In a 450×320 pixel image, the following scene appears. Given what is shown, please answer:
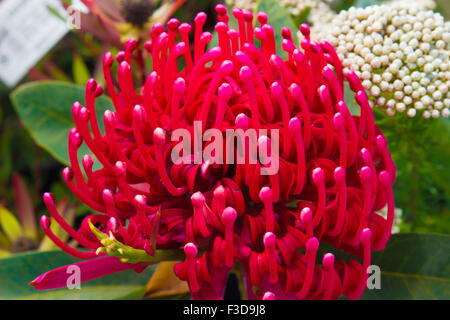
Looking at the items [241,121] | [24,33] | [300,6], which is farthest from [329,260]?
[24,33]

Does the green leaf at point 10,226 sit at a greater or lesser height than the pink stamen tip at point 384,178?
lesser

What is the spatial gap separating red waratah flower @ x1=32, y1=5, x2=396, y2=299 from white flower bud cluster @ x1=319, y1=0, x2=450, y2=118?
5 centimetres

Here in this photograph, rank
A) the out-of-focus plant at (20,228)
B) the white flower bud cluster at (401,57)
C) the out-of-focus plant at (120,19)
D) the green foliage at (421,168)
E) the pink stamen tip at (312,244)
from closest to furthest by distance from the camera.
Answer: the pink stamen tip at (312,244) < the white flower bud cluster at (401,57) < the green foliage at (421,168) < the out-of-focus plant at (120,19) < the out-of-focus plant at (20,228)

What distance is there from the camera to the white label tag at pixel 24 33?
0.76m

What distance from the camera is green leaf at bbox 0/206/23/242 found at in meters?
0.89

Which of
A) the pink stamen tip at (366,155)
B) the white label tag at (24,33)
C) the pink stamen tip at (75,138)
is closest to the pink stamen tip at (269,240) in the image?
the pink stamen tip at (366,155)

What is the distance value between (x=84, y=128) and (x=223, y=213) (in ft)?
0.54

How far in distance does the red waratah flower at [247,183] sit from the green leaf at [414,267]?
84 mm

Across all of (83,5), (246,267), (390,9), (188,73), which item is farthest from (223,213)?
(83,5)

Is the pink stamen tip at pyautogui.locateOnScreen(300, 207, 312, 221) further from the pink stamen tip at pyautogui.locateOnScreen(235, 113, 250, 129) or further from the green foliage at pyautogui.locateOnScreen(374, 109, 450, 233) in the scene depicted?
the green foliage at pyautogui.locateOnScreen(374, 109, 450, 233)

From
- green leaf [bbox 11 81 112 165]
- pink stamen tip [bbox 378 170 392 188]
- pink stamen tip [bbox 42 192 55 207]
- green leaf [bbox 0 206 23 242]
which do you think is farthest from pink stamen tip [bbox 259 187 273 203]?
green leaf [bbox 0 206 23 242]

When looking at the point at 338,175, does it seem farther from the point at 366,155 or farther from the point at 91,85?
the point at 91,85

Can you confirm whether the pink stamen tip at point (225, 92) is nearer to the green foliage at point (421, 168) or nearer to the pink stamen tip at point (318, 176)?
the pink stamen tip at point (318, 176)
